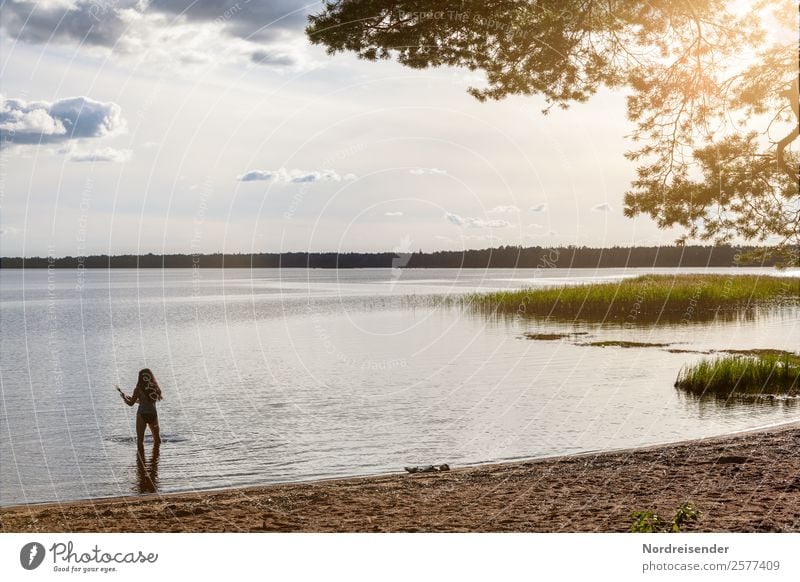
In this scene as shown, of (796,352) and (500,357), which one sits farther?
(500,357)

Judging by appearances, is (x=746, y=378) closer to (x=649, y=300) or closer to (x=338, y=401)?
(x=338, y=401)

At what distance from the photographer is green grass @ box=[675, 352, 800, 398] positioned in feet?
81.3

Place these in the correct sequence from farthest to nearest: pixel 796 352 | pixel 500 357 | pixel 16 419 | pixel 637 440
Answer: pixel 500 357 → pixel 796 352 → pixel 16 419 → pixel 637 440

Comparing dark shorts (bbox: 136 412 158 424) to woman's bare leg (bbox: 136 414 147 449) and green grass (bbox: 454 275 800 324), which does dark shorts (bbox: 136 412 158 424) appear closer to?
woman's bare leg (bbox: 136 414 147 449)

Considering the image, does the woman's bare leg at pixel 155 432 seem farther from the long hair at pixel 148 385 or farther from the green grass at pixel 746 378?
the green grass at pixel 746 378

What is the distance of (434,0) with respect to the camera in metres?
13.2

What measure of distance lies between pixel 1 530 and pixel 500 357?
30.1 meters

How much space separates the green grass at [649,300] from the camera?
58344 millimetres

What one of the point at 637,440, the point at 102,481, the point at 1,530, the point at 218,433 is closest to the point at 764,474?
the point at 637,440

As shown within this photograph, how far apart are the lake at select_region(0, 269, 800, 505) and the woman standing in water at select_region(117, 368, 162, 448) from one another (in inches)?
22.7

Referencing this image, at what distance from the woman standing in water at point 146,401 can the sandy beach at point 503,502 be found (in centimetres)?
361

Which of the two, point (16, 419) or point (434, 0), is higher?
point (434, 0)

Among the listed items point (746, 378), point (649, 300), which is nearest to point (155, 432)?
point (746, 378)
